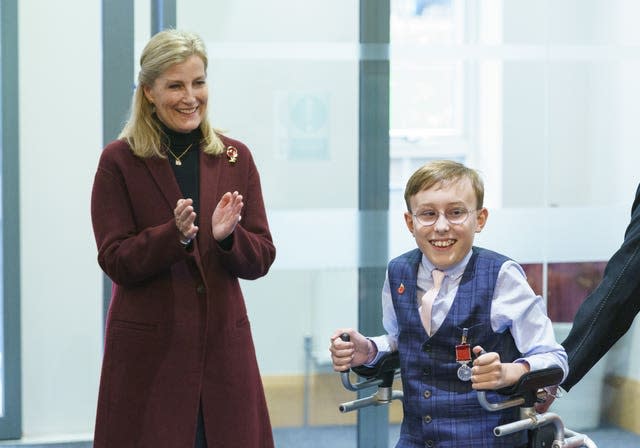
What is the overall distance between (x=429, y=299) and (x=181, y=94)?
830 millimetres

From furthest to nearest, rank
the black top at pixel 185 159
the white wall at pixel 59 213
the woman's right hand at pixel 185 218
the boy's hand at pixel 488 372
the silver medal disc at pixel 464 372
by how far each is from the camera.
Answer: the white wall at pixel 59 213
the black top at pixel 185 159
the woman's right hand at pixel 185 218
the silver medal disc at pixel 464 372
the boy's hand at pixel 488 372

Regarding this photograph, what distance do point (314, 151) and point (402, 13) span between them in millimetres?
658

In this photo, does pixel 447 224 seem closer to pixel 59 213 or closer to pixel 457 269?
pixel 457 269

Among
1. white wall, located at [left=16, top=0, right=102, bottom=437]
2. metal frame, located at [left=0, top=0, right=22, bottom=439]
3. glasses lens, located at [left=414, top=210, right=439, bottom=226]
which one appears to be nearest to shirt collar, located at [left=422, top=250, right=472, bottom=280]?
glasses lens, located at [left=414, top=210, right=439, bottom=226]

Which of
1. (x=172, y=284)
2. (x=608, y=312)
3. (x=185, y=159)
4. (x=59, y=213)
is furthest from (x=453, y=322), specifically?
(x=59, y=213)

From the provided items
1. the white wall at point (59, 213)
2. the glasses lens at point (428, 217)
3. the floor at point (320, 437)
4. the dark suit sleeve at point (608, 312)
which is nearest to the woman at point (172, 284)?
the glasses lens at point (428, 217)

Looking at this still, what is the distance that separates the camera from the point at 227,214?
7.94 ft

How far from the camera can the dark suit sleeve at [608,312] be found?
2473mm

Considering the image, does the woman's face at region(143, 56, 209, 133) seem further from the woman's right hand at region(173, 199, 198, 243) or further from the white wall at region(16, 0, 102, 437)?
the white wall at region(16, 0, 102, 437)

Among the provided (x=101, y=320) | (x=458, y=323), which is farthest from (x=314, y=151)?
(x=458, y=323)

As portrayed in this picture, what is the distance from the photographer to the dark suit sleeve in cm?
247

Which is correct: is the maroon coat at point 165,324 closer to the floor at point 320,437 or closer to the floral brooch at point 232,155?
the floral brooch at point 232,155

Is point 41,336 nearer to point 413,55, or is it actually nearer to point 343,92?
point 343,92

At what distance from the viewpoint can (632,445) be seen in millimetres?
4238
